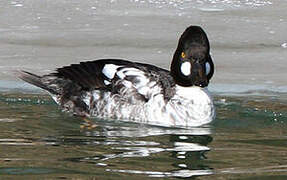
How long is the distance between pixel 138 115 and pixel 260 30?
15.7ft

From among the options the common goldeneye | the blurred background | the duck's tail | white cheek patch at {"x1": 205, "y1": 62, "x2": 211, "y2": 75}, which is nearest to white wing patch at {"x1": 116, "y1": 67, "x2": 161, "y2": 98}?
the common goldeneye

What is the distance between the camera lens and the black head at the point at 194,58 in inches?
351

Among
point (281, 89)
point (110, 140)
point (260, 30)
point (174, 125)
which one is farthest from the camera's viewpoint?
point (260, 30)

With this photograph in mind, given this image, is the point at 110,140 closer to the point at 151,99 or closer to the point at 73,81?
the point at 151,99

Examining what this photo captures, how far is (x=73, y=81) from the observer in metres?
9.89

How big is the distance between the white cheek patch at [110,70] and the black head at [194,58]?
0.69m

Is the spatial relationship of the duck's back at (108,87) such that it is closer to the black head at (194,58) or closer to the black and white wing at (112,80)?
the black and white wing at (112,80)

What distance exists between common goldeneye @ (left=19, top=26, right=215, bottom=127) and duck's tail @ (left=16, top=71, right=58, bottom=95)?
0.11 m

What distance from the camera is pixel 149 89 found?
927 cm

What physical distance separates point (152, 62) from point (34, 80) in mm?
2189

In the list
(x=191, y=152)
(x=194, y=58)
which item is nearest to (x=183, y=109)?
(x=194, y=58)

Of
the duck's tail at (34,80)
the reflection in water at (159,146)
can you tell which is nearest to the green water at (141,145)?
the reflection in water at (159,146)

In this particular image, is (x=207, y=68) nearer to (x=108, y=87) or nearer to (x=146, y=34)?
(x=108, y=87)

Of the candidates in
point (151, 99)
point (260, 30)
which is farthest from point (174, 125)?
point (260, 30)
